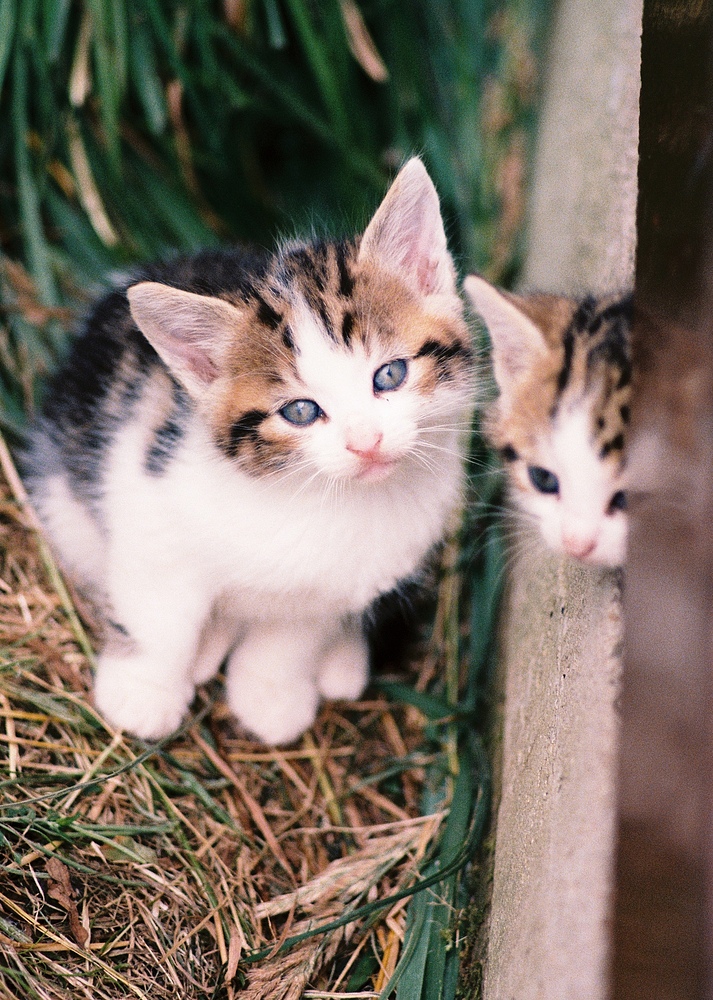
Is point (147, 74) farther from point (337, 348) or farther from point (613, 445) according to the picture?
point (613, 445)

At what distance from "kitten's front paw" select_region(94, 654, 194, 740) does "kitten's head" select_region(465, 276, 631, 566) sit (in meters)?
0.76

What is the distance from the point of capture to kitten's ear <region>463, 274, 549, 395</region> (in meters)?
1.27

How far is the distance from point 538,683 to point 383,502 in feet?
1.28

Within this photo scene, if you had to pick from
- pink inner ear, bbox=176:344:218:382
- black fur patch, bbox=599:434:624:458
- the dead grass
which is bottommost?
the dead grass

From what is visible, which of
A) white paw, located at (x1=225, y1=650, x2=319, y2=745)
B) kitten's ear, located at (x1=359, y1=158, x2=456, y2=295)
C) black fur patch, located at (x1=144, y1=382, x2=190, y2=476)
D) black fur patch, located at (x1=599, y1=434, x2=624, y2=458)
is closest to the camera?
black fur patch, located at (x1=599, y1=434, x2=624, y2=458)

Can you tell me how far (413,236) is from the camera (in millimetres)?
1510

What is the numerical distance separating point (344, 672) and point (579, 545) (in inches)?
34.1

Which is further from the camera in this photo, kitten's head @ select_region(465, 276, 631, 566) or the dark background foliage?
the dark background foliage

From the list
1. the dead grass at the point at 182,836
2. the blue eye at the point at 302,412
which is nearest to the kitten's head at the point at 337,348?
the blue eye at the point at 302,412

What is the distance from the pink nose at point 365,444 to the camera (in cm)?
132

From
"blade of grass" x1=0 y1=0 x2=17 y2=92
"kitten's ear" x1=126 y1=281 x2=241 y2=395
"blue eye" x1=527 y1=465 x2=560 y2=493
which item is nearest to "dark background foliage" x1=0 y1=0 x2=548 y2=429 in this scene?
"blade of grass" x1=0 y1=0 x2=17 y2=92

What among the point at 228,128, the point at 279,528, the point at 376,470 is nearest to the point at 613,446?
the point at 376,470

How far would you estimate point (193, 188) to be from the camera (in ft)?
8.43

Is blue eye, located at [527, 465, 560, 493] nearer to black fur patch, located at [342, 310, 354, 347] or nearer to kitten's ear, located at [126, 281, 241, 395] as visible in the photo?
black fur patch, located at [342, 310, 354, 347]
